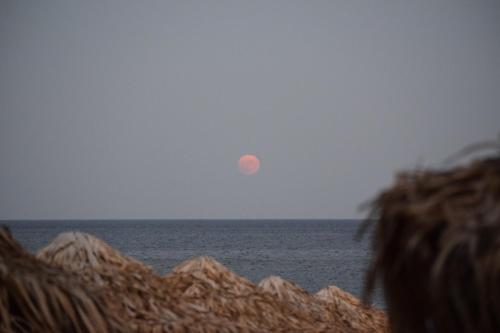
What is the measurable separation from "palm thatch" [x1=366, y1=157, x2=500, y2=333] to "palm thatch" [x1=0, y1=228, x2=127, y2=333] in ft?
6.40

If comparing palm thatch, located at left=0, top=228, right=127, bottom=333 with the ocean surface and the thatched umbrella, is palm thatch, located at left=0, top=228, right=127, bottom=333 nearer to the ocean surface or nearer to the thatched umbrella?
the thatched umbrella

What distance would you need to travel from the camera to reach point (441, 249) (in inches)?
75.3

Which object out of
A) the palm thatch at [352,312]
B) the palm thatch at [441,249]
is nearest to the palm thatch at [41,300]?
the palm thatch at [441,249]

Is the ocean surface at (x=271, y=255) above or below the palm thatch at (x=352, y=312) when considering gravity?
below

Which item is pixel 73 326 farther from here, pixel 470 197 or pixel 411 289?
pixel 470 197

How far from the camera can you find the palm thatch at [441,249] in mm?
1812

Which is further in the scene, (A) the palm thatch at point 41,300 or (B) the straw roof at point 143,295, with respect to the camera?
(B) the straw roof at point 143,295

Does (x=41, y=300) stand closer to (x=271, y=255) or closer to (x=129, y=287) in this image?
(x=129, y=287)

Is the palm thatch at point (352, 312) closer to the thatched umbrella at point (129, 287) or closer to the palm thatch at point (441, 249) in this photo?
the thatched umbrella at point (129, 287)

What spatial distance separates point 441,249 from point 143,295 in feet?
9.72

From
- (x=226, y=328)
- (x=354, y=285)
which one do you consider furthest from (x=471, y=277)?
(x=354, y=285)

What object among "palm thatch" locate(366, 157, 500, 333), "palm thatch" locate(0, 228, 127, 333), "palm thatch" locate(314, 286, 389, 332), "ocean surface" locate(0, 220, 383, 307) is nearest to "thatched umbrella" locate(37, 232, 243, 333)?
"palm thatch" locate(0, 228, 127, 333)

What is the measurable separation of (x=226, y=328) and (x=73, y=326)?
130 cm

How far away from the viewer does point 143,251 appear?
8838 cm
